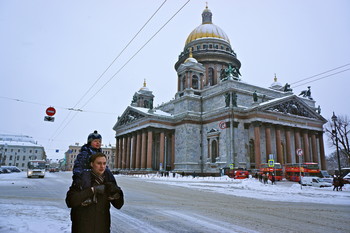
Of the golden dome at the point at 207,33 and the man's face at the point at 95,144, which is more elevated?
the golden dome at the point at 207,33

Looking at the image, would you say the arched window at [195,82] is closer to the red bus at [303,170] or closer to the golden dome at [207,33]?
the golden dome at [207,33]

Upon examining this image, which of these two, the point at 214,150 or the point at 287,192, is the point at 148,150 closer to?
the point at 214,150

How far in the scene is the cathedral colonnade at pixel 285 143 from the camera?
38.7m

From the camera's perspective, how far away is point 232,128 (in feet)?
126

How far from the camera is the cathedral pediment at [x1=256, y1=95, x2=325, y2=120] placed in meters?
39.8

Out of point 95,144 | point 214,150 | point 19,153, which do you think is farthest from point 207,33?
point 19,153

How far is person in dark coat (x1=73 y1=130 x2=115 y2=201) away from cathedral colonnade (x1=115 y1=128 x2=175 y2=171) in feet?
137

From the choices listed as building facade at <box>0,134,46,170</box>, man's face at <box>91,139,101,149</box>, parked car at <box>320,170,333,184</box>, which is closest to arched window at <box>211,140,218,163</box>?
parked car at <box>320,170,333,184</box>

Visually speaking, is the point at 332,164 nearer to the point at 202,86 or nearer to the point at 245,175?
the point at 202,86

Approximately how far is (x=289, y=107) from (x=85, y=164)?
44.2 meters

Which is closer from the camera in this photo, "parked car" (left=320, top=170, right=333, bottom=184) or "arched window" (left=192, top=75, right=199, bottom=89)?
"parked car" (left=320, top=170, right=333, bottom=184)

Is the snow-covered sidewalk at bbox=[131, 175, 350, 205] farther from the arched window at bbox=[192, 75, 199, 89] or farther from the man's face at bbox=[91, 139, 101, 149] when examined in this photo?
the arched window at bbox=[192, 75, 199, 89]

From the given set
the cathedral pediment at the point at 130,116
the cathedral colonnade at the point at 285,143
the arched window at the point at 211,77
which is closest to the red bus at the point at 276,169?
the cathedral colonnade at the point at 285,143

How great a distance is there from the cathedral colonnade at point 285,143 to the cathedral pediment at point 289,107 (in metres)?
2.44
